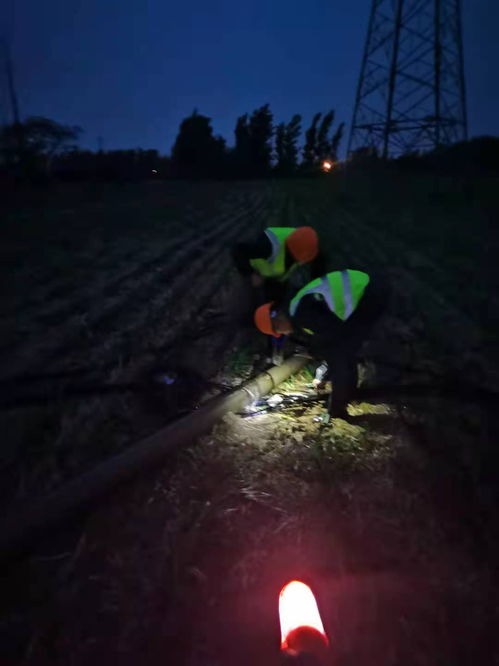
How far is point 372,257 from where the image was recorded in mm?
8602

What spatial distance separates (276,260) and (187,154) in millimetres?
37274

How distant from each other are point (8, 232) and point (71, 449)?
33.0 ft

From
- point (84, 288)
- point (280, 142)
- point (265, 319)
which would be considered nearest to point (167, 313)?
point (84, 288)

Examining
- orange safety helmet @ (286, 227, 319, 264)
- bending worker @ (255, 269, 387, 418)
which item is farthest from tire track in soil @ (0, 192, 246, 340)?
bending worker @ (255, 269, 387, 418)

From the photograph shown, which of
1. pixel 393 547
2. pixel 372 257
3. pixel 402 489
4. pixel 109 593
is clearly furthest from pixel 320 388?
pixel 372 257

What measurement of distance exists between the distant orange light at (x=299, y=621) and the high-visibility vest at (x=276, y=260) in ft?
8.48

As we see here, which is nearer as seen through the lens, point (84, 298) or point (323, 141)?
point (84, 298)

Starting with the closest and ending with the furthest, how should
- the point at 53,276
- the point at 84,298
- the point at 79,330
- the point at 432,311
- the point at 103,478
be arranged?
the point at 103,478
the point at 79,330
the point at 432,311
the point at 84,298
the point at 53,276

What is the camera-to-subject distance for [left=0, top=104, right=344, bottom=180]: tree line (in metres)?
22.3

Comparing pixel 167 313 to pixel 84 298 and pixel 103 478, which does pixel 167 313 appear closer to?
pixel 84 298

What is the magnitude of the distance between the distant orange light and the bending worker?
1.58 meters

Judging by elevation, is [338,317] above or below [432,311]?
above

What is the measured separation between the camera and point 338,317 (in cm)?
273

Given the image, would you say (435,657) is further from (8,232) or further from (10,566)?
(8,232)
